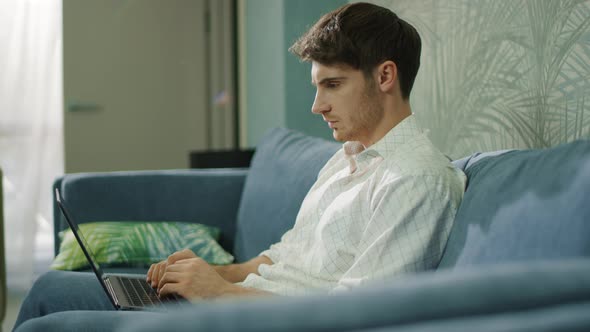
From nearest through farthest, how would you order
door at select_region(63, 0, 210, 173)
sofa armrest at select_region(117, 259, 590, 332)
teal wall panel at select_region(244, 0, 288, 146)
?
1. sofa armrest at select_region(117, 259, 590, 332)
2. teal wall panel at select_region(244, 0, 288, 146)
3. door at select_region(63, 0, 210, 173)

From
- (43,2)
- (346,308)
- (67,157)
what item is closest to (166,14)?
(43,2)

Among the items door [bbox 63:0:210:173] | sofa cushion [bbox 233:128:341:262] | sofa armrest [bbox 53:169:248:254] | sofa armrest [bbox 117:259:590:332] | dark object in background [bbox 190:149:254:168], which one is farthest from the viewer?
door [bbox 63:0:210:173]

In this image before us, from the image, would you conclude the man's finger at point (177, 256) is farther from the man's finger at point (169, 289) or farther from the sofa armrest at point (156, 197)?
the sofa armrest at point (156, 197)

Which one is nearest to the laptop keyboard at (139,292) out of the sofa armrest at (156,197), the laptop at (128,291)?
the laptop at (128,291)

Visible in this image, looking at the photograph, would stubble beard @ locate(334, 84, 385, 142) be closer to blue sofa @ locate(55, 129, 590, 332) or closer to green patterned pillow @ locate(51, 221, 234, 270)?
blue sofa @ locate(55, 129, 590, 332)

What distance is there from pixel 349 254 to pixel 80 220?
1.32 m

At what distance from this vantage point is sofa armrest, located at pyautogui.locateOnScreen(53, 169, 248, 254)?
237 cm

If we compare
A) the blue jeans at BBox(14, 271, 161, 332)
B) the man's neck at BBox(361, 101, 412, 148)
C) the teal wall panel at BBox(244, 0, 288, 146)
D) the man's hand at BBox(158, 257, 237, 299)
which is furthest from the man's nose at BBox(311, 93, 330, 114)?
the teal wall panel at BBox(244, 0, 288, 146)

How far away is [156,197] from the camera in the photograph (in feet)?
7.89

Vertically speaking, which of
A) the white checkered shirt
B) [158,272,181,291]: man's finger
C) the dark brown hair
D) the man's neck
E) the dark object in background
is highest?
the dark brown hair

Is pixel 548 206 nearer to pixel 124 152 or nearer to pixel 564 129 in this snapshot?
pixel 564 129

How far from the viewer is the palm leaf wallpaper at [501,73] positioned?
1329 millimetres

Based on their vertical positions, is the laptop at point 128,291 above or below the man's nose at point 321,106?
below

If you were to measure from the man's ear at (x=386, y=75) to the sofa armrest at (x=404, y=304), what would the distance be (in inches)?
34.6
